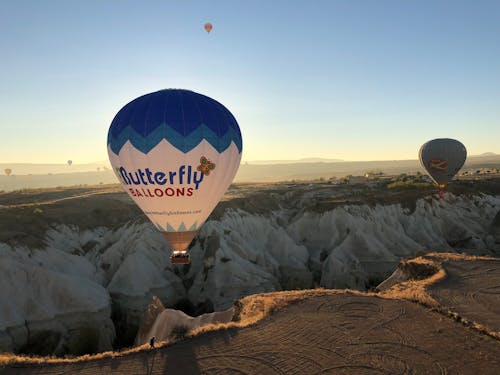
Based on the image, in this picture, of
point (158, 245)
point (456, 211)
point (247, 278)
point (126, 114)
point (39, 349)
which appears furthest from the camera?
point (456, 211)

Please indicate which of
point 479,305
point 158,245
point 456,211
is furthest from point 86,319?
point 456,211

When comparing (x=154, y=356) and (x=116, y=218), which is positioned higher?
(x=116, y=218)

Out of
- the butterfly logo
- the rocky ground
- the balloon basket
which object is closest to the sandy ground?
the balloon basket

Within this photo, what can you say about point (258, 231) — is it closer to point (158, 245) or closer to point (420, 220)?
point (158, 245)

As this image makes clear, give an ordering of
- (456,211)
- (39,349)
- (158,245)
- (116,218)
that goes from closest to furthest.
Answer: (39,349) < (158,245) < (116,218) < (456,211)

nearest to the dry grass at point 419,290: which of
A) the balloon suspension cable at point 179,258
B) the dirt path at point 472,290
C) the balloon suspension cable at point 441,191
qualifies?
the dirt path at point 472,290

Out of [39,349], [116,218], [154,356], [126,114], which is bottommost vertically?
[39,349]
